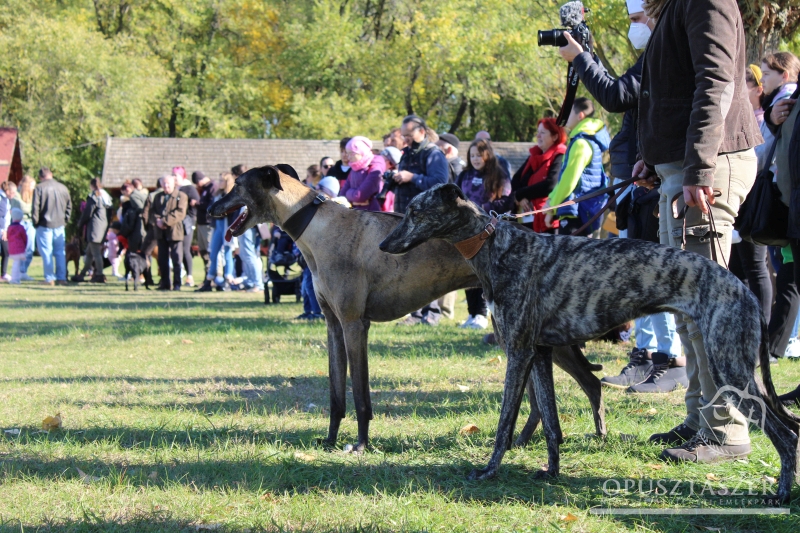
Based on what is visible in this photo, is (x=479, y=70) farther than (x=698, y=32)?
Yes

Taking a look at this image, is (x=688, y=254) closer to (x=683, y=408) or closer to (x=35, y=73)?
(x=683, y=408)

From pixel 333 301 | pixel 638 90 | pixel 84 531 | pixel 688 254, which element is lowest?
pixel 84 531

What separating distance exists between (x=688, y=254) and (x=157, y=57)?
150 ft

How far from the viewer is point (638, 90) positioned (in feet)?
16.8

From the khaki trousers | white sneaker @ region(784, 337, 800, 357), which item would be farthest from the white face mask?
white sneaker @ region(784, 337, 800, 357)

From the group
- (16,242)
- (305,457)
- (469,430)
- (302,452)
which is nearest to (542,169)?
(469,430)

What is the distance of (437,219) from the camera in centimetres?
454

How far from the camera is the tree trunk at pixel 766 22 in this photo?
883 cm

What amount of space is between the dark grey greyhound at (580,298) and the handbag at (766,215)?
145 cm

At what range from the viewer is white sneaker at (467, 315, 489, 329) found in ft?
36.3

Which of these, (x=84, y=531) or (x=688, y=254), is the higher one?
(x=688, y=254)

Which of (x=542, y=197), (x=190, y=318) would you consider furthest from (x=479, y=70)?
(x=542, y=197)

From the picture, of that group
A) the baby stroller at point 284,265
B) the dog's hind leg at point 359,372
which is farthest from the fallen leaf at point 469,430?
the baby stroller at point 284,265

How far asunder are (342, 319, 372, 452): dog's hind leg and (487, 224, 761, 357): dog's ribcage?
3.58 feet
